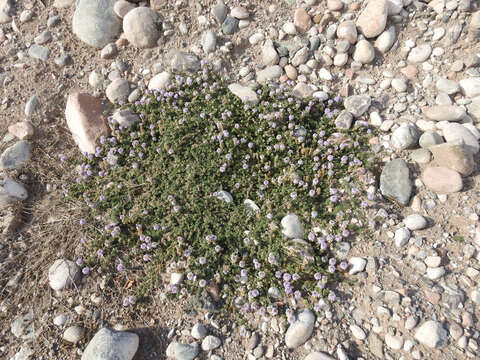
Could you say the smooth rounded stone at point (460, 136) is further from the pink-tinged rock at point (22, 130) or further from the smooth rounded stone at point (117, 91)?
the pink-tinged rock at point (22, 130)

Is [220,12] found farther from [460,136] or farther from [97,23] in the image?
[460,136]

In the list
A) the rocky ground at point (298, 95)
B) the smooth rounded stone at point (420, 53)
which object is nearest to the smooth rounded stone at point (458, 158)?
the rocky ground at point (298, 95)

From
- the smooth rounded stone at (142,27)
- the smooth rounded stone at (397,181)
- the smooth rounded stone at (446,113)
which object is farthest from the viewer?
the smooth rounded stone at (142,27)

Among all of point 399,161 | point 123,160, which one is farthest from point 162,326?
point 399,161

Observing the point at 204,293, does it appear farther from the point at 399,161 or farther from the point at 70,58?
the point at 70,58

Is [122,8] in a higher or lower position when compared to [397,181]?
higher

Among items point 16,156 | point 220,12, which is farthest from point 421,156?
point 16,156
